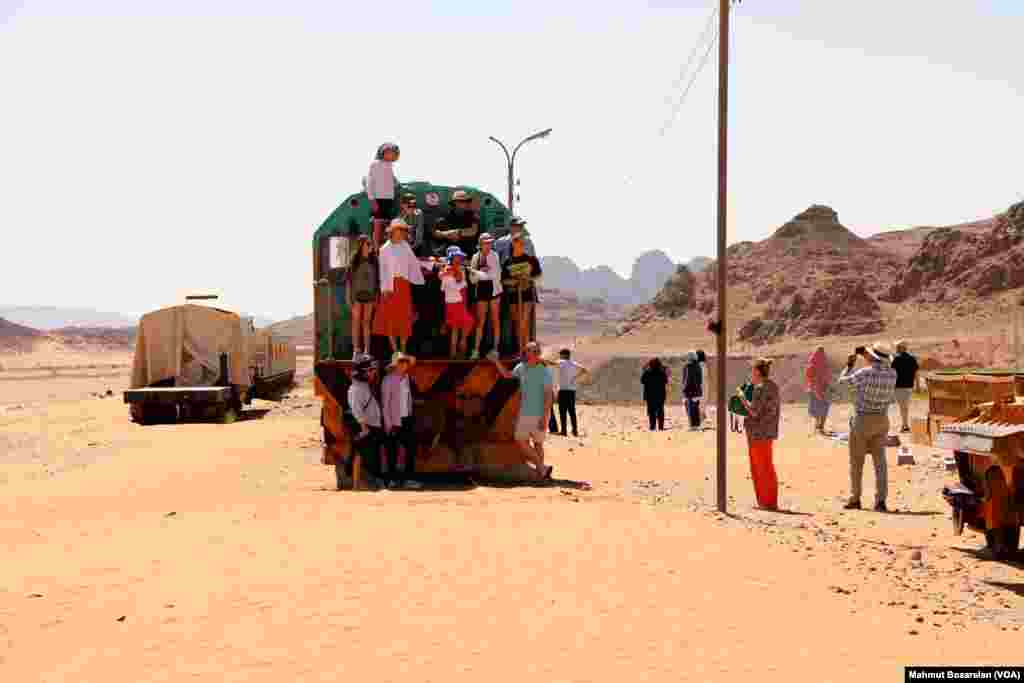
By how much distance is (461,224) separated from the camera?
51.2 feet

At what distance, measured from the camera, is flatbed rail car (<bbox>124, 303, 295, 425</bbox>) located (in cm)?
2628

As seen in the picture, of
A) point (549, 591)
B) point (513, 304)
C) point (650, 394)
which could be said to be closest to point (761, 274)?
point (650, 394)

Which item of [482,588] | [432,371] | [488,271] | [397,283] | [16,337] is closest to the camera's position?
[482,588]

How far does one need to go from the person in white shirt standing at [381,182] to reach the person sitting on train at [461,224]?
933mm

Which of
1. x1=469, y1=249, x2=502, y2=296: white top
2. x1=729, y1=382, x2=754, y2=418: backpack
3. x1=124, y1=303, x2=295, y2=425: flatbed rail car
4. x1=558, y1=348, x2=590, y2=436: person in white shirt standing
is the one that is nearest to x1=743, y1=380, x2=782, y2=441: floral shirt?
x1=729, y1=382, x2=754, y2=418: backpack

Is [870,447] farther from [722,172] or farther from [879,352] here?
[722,172]

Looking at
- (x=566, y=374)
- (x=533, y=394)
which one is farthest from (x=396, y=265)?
(x=566, y=374)

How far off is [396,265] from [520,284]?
1.84 m

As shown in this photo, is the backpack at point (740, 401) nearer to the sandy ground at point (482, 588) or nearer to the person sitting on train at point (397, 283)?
the sandy ground at point (482, 588)

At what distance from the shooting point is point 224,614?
741cm

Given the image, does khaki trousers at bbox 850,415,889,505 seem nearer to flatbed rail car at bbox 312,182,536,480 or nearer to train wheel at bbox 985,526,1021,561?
train wheel at bbox 985,526,1021,561

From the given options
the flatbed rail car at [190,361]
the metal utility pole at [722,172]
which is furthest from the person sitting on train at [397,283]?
the flatbed rail car at [190,361]

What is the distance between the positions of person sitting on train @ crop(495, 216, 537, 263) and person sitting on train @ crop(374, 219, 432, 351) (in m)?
1.15

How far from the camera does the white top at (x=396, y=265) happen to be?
13914 mm
